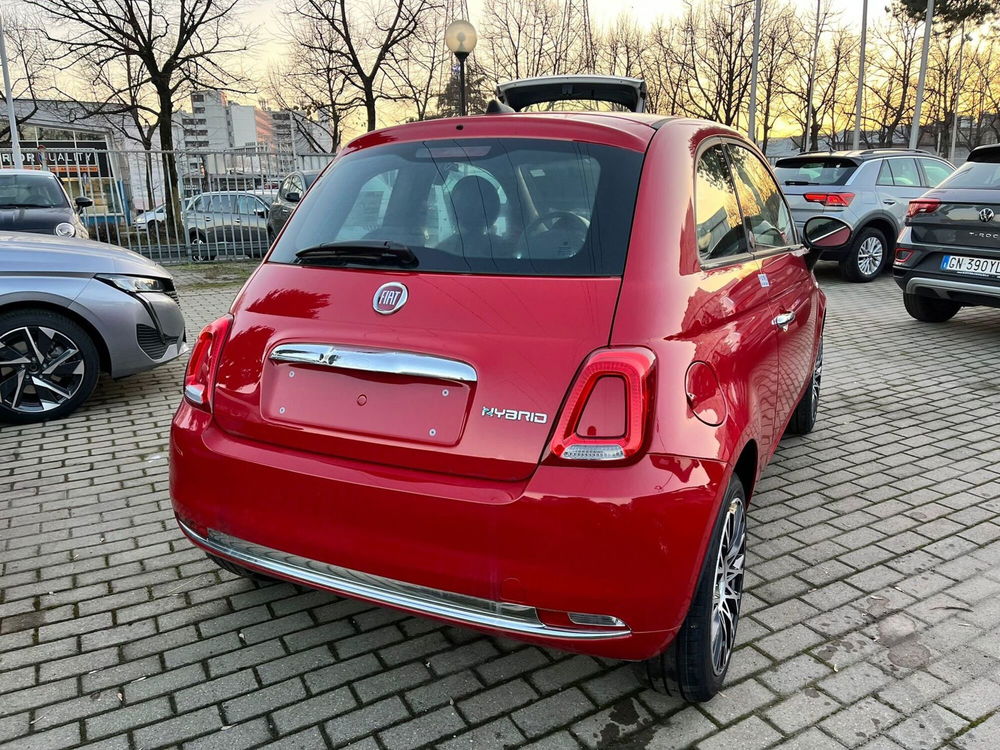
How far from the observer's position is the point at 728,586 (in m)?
2.54

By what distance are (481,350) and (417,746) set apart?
45.2 inches

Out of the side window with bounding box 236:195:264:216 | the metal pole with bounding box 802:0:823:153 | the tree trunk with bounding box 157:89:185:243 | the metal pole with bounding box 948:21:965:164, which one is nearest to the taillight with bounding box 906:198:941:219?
the side window with bounding box 236:195:264:216

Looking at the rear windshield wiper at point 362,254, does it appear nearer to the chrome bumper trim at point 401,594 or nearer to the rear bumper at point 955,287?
the chrome bumper trim at point 401,594

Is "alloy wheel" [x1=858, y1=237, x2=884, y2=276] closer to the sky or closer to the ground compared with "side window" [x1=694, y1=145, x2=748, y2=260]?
closer to the ground

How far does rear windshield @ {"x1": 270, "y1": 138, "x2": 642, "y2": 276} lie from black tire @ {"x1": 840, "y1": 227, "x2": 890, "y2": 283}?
32.8 ft

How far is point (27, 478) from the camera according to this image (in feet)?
14.0

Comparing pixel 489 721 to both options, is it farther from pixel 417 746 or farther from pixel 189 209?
pixel 189 209

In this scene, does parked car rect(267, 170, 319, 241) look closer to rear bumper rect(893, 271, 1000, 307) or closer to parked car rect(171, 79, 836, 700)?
rear bumper rect(893, 271, 1000, 307)

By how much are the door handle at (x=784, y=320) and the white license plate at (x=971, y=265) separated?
15.1 feet

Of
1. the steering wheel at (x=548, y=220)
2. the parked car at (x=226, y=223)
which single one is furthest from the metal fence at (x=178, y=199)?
the steering wheel at (x=548, y=220)

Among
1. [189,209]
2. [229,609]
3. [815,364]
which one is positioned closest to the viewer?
[229,609]

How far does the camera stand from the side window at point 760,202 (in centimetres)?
325

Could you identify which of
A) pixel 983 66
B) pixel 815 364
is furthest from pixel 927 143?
pixel 815 364

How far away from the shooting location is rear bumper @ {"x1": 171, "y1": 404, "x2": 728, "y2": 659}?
6.46 ft
